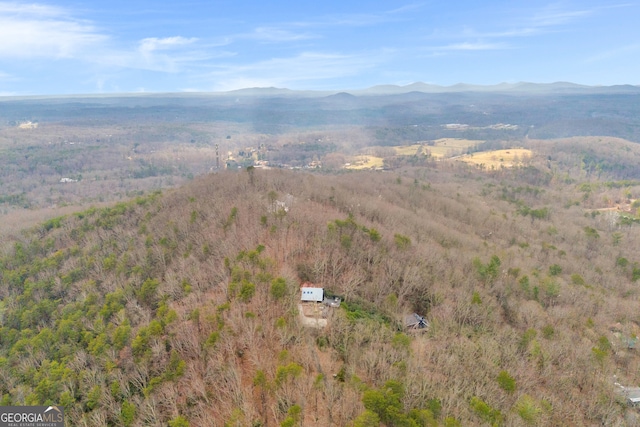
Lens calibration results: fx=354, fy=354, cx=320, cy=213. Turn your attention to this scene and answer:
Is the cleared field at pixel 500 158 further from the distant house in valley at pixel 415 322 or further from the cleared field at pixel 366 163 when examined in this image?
the distant house in valley at pixel 415 322

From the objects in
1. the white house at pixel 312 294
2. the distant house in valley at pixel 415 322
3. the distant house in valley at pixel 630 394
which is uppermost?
the white house at pixel 312 294

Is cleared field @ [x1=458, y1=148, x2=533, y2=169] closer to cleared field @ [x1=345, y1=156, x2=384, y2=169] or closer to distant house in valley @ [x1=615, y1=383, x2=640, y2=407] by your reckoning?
cleared field @ [x1=345, y1=156, x2=384, y2=169]

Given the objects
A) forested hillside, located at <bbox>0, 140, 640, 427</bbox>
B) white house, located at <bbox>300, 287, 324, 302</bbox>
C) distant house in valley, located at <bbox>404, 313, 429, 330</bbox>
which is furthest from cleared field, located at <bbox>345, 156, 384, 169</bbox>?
white house, located at <bbox>300, 287, 324, 302</bbox>

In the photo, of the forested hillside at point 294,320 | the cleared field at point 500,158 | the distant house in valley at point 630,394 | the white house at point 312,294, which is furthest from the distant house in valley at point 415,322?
the cleared field at point 500,158

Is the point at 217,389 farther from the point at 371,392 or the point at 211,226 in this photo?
the point at 211,226

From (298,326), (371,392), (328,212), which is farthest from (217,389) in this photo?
(328,212)

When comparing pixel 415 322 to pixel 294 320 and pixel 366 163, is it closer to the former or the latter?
pixel 294 320
